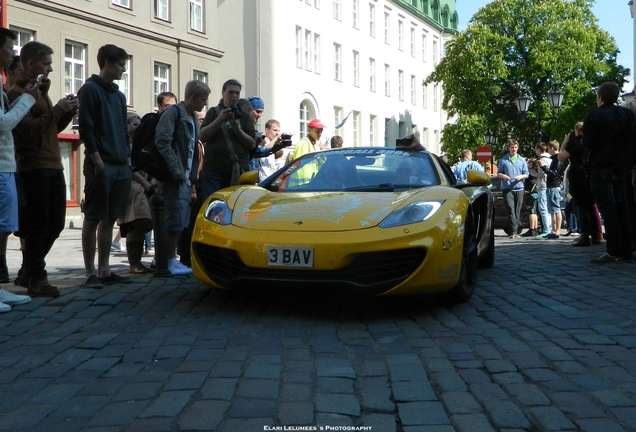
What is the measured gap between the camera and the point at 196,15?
36312mm

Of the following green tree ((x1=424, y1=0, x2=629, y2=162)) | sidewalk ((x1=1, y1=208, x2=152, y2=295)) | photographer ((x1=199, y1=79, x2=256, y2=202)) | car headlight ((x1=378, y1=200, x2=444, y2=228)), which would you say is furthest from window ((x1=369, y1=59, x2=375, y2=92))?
car headlight ((x1=378, y1=200, x2=444, y2=228))

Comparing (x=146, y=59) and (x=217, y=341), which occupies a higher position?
(x=146, y=59)

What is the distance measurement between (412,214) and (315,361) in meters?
1.86

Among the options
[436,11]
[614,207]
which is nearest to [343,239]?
[614,207]

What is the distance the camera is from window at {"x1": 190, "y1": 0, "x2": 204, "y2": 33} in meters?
35.9

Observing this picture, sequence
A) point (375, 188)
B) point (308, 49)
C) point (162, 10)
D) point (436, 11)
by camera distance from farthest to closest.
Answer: point (436, 11)
point (308, 49)
point (162, 10)
point (375, 188)

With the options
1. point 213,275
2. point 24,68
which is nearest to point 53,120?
point 24,68

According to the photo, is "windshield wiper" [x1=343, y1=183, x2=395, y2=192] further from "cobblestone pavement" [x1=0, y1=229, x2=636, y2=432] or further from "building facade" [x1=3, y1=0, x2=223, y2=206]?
"building facade" [x1=3, y1=0, x2=223, y2=206]

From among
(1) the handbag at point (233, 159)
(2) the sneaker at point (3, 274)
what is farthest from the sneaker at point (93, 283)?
(1) the handbag at point (233, 159)

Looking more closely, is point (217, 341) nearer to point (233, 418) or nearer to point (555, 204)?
point (233, 418)

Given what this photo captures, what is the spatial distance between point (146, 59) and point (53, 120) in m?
26.5

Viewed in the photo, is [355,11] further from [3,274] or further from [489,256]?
[3,274]

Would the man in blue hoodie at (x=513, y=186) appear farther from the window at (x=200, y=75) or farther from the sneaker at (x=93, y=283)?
the window at (x=200, y=75)

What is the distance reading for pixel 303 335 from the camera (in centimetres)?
545
